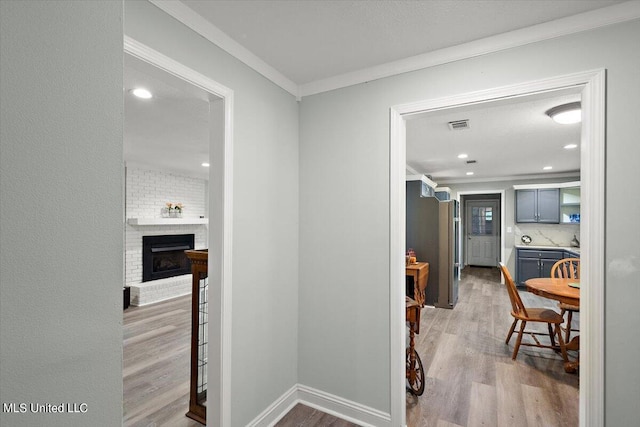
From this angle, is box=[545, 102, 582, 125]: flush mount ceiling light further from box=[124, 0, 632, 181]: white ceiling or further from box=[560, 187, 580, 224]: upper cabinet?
box=[560, 187, 580, 224]: upper cabinet

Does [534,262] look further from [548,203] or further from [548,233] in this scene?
[548,203]

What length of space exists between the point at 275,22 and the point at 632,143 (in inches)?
75.7

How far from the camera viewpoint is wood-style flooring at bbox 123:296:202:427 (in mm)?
2377

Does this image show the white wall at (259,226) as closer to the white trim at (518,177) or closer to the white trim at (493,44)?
the white trim at (493,44)

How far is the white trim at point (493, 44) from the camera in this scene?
157cm

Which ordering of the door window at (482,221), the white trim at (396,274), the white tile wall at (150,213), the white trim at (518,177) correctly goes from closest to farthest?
the white trim at (396,274) → the white tile wall at (150,213) → the white trim at (518,177) → the door window at (482,221)

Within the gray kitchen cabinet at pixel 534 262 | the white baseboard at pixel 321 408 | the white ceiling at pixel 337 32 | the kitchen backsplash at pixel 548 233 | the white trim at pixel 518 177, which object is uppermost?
the white ceiling at pixel 337 32

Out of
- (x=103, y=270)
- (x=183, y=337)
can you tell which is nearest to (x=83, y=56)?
(x=103, y=270)

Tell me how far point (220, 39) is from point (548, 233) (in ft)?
26.1

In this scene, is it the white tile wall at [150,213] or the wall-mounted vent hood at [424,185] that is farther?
the white tile wall at [150,213]

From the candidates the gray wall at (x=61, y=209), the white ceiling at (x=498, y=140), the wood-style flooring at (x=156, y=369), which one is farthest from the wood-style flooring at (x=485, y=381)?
the gray wall at (x=61, y=209)

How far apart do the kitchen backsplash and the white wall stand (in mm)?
6896

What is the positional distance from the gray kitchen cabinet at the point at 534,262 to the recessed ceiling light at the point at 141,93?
753 cm

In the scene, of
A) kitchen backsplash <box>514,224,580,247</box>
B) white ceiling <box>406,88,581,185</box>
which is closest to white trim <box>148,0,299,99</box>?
white ceiling <box>406,88,581,185</box>
